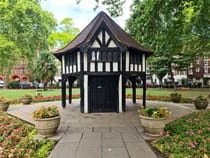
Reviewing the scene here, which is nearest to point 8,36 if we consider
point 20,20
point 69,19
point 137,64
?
point 20,20

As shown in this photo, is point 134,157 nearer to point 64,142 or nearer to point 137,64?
point 64,142

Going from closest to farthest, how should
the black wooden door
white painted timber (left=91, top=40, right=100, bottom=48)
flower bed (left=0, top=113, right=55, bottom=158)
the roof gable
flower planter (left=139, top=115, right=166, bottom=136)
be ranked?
flower bed (left=0, top=113, right=55, bottom=158) < flower planter (left=139, top=115, right=166, bottom=136) < the roof gable < white painted timber (left=91, top=40, right=100, bottom=48) < the black wooden door

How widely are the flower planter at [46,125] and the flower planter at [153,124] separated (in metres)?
3.25

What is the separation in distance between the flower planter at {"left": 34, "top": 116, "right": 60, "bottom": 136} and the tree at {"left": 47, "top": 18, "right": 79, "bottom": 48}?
2506cm

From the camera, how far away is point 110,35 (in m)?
7.27

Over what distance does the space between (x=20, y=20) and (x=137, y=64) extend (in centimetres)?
2290

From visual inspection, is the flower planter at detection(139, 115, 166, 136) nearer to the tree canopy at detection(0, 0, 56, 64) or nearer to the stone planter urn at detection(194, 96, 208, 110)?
the stone planter urn at detection(194, 96, 208, 110)

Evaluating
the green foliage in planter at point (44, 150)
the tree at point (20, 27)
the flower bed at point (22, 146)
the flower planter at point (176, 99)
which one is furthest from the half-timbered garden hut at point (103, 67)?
the tree at point (20, 27)

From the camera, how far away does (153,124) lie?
4.29 metres

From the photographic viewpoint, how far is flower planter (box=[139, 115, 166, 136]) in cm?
424

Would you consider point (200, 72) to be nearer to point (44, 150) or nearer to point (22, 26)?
point (44, 150)

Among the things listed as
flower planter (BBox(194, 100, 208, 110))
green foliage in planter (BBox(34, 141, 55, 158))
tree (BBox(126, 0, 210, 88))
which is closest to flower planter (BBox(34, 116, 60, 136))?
green foliage in planter (BBox(34, 141, 55, 158))

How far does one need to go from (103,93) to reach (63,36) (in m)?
22.5

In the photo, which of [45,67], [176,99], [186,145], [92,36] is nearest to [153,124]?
[186,145]
